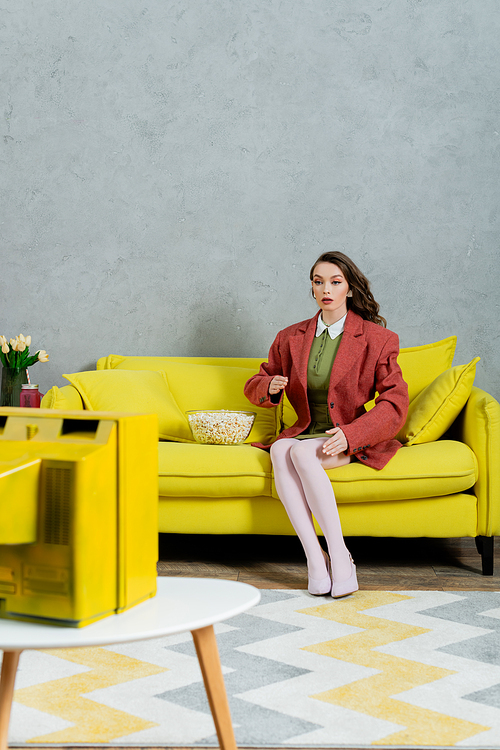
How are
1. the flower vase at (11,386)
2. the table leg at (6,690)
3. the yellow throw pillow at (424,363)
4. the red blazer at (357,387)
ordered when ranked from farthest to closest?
the flower vase at (11,386) → the yellow throw pillow at (424,363) → the red blazer at (357,387) → the table leg at (6,690)

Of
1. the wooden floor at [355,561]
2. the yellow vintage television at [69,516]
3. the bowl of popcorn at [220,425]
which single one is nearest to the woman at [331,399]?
the bowl of popcorn at [220,425]

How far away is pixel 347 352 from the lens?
2482mm

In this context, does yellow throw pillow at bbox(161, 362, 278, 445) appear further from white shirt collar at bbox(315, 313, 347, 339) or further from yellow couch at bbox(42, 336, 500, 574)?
white shirt collar at bbox(315, 313, 347, 339)

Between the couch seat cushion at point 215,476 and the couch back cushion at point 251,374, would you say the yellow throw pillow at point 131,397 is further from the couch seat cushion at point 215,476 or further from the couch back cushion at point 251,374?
the couch seat cushion at point 215,476

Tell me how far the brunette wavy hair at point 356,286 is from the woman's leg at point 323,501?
24.8 inches

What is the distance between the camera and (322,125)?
338 cm

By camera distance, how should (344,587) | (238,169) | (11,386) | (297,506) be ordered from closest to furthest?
(344,587) → (297,506) → (11,386) → (238,169)

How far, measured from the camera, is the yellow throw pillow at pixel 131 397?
2.76 meters

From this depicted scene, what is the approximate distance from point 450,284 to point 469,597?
1.66 m

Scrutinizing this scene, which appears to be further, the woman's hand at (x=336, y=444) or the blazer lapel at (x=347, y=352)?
the blazer lapel at (x=347, y=352)

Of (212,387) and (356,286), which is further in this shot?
(212,387)

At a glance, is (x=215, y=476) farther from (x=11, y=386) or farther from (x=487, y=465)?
(x=11, y=386)

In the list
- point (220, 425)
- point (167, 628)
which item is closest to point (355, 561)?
point (220, 425)

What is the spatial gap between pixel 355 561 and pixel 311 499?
1.83ft
